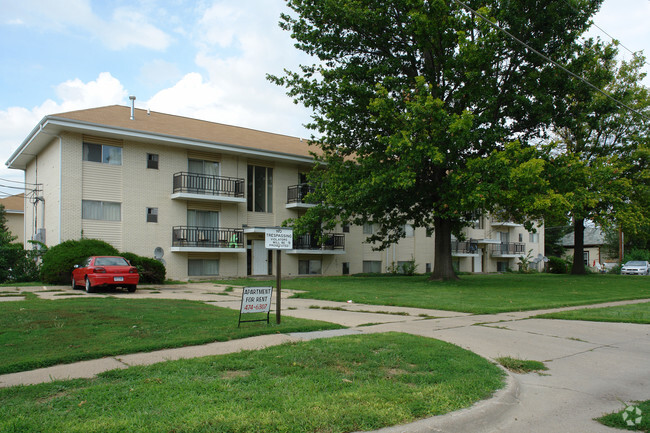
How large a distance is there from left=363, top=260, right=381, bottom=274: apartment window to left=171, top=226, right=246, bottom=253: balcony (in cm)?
1043

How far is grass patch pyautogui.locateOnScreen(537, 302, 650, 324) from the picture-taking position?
459 inches

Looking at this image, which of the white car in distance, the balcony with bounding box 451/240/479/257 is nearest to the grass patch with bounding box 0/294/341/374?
the balcony with bounding box 451/240/479/257

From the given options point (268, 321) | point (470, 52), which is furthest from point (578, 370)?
point (470, 52)

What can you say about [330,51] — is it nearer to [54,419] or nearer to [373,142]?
[373,142]

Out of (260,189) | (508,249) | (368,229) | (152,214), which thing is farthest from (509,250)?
(152,214)

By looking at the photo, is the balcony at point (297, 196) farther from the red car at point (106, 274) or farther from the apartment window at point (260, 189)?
the red car at point (106, 274)

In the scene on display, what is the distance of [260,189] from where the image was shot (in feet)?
102

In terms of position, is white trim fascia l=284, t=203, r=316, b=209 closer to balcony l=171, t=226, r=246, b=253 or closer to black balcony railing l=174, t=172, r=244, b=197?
black balcony railing l=174, t=172, r=244, b=197

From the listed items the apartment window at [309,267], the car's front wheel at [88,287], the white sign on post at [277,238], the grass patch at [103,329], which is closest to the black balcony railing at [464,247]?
the apartment window at [309,267]

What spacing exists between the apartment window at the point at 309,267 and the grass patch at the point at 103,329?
20.1 meters

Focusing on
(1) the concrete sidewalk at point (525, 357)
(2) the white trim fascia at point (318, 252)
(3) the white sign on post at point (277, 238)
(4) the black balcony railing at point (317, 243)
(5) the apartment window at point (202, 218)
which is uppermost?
(5) the apartment window at point (202, 218)

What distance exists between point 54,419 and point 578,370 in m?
6.40

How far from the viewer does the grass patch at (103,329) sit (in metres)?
6.89

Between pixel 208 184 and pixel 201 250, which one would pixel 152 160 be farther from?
pixel 201 250
